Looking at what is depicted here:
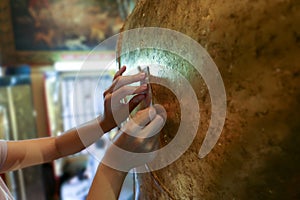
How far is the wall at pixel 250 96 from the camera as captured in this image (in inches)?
12.9

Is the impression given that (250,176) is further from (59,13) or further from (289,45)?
(59,13)

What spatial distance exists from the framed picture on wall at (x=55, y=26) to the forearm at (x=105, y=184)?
3.07 meters

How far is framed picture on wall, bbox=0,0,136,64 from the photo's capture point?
3.59 meters

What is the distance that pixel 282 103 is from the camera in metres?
0.33

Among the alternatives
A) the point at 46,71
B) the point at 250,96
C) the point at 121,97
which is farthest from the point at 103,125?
the point at 46,71

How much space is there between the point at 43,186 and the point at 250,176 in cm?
345

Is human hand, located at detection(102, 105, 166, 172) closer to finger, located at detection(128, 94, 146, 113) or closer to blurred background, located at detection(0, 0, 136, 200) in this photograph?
finger, located at detection(128, 94, 146, 113)

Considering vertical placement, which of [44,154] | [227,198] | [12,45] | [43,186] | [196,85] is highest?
[12,45]

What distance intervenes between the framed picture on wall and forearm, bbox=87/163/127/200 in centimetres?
307

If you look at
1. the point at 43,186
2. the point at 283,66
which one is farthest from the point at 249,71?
the point at 43,186

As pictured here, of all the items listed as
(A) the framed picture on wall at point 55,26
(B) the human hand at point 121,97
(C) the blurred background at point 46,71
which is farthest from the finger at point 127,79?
(A) the framed picture on wall at point 55,26

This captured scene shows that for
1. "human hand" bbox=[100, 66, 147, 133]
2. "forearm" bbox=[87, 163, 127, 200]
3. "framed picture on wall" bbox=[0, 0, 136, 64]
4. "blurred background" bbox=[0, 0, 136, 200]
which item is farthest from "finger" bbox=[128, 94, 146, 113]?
"framed picture on wall" bbox=[0, 0, 136, 64]

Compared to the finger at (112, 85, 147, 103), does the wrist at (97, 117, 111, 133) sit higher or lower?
higher

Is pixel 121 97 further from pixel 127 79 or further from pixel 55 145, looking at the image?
pixel 55 145
